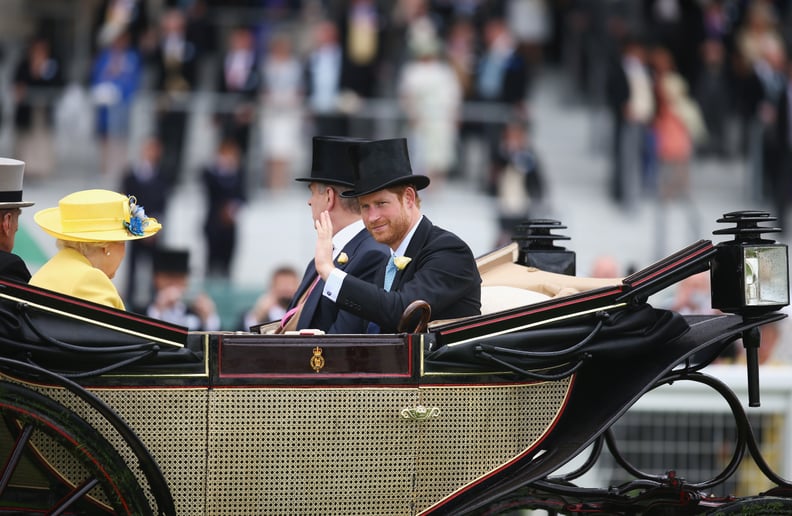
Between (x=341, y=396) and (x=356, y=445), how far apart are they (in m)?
0.20

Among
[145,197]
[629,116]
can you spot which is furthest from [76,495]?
[629,116]

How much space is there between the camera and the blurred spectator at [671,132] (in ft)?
48.9

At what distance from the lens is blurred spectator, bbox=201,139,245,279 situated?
1337cm

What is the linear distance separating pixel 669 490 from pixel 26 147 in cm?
1009

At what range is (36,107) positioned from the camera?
14.6 m

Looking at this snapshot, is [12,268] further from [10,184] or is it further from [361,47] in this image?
[361,47]

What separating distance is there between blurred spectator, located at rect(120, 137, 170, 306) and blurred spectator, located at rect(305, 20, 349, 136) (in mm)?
1595

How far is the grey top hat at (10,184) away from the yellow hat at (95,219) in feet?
0.39

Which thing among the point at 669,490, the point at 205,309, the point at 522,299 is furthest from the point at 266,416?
the point at 205,309

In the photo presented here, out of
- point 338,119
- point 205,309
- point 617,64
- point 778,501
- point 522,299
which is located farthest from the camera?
point 617,64

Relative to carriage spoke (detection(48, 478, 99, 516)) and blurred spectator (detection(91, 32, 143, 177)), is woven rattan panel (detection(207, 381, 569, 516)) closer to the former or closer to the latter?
carriage spoke (detection(48, 478, 99, 516))

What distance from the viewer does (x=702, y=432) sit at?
25.9 ft

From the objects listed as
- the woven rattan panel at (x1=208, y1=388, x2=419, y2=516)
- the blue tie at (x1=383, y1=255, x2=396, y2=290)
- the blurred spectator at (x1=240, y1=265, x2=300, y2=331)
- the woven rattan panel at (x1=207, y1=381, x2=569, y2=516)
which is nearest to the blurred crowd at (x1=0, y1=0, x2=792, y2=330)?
the blurred spectator at (x1=240, y1=265, x2=300, y2=331)

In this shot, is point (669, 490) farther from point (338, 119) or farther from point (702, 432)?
point (338, 119)
